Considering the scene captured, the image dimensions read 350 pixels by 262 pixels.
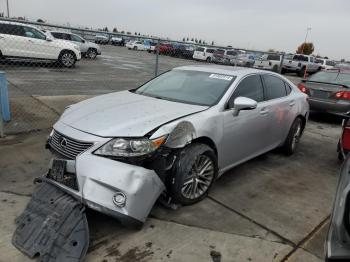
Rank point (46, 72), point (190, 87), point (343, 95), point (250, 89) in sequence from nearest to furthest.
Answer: point (190, 87) < point (250, 89) < point (343, 95) < point (46, 72)

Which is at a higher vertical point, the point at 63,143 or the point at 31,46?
the point at 63,143

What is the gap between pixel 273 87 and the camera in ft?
17.8

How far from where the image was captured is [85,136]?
11.1 feet

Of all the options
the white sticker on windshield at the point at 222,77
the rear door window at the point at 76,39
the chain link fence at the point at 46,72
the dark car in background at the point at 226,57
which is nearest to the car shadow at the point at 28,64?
the chain link fence at the point at 46,72

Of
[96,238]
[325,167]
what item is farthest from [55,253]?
[325,167]

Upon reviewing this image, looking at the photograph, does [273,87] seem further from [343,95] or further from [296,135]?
[343,95]

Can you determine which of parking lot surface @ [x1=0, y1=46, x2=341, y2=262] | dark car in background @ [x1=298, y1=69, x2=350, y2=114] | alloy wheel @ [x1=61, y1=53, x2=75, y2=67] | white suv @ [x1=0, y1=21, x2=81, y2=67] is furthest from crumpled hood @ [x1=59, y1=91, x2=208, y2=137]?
alloy wheel @ [x1=61, y1=53, x2=75, y2=67]

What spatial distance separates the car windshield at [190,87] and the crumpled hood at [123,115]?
20 centimetres

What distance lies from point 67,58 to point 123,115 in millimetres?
13752

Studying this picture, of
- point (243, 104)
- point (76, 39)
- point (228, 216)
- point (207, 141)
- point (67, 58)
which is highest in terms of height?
point (243, 104)

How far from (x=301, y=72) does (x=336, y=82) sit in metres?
22.1

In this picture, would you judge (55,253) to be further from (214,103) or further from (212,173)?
(214,103)

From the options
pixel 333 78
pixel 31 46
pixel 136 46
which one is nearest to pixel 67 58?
pixel 31 46

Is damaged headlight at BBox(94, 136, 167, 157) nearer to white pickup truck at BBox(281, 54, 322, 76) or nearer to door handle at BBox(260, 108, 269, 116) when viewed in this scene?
Result: door handle at BBox(260, 108, 269, 116)
